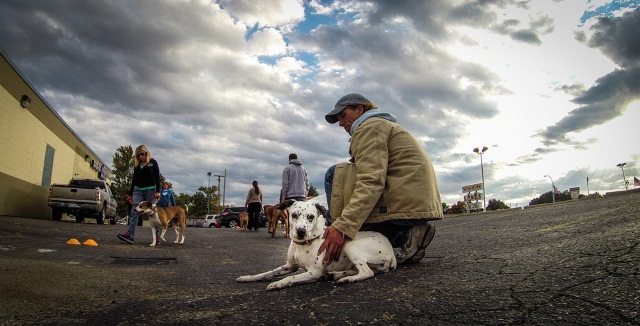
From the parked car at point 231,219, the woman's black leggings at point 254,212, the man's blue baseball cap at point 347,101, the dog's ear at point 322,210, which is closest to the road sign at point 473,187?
the parked car at point 231,219

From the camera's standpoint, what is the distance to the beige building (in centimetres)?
1572

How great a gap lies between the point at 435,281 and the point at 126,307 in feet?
7.79

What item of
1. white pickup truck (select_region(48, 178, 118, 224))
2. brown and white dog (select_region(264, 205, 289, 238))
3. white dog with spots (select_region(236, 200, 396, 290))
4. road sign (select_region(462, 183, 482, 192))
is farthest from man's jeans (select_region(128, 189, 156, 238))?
road sign (select_region(462, 183, 482, 192))

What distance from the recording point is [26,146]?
1803cm

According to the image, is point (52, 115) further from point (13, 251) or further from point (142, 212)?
point (13, 251)

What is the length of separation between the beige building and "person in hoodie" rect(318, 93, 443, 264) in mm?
16958

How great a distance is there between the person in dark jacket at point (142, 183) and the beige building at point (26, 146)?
1032cm

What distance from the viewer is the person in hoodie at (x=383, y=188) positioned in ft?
11.0

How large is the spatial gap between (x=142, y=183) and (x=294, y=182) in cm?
366

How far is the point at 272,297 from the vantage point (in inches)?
117

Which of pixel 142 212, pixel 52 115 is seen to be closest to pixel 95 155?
pixel 52 115

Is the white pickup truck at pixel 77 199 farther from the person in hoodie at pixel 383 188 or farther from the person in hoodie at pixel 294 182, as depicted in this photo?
the person in hoodie at pixel 383 188

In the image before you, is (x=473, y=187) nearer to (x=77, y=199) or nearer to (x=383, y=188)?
(x=77, y=199)

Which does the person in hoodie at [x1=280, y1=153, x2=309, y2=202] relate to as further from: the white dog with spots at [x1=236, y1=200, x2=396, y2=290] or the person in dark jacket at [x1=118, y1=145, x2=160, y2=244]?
the white dog with spots at [x1=236, y1=200, x2=396, y2=290]
